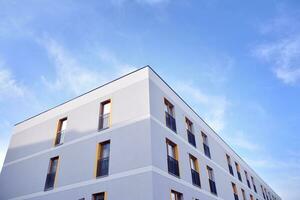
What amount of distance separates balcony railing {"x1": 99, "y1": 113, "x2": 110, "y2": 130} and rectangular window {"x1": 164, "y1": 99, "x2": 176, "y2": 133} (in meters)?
3.40

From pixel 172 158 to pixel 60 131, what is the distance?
7989mm

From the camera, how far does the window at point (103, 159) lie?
12711 mm

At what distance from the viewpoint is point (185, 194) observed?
43.0ft

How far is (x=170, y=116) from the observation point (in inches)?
596

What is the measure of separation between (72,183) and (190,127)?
8700 millimetres

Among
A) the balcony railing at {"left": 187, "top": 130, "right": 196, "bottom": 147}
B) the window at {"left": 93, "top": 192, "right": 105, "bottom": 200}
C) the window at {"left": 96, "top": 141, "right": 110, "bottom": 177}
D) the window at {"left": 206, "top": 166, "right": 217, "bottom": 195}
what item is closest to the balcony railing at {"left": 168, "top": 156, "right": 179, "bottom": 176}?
the window at {"left": 96, "top": 141, "right": 110, "bottom": 177}

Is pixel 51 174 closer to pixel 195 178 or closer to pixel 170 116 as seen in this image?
pixel 170 116

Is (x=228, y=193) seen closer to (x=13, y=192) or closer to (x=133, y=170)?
(x=133, y=170)

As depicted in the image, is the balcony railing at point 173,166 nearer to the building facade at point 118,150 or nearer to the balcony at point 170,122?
the building facade at point 118,150

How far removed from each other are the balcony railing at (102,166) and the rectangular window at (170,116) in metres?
4.00

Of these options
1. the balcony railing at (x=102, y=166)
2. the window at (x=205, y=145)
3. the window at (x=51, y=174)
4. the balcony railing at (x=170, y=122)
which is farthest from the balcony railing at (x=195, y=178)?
the window at (x=51, y=174)

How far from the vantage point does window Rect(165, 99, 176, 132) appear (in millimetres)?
14697

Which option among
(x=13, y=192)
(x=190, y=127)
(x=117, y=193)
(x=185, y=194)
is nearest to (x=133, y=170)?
(x=117, y=193)

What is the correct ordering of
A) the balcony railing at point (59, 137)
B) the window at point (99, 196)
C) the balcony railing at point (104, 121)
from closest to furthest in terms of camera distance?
1. the window at point (99, 196)
2. the balcony railing at point (104, 121)
3. the balcony railing at point (59, 137)
